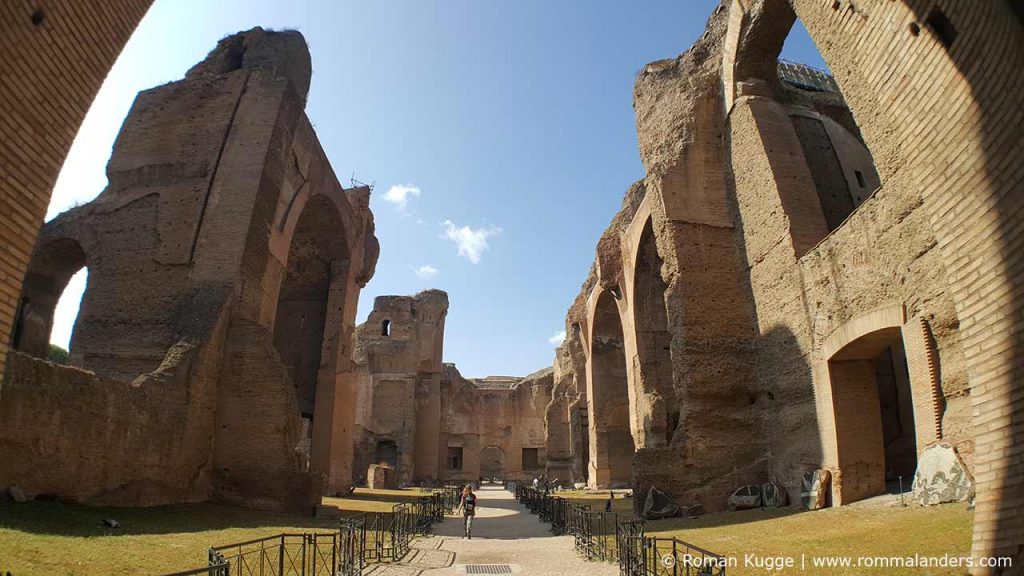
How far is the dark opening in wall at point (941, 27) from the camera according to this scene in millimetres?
4051

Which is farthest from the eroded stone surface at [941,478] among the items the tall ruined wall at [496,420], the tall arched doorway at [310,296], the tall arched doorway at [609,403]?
the tall ruined wall at [496,420]

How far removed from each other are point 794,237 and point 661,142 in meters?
4.89

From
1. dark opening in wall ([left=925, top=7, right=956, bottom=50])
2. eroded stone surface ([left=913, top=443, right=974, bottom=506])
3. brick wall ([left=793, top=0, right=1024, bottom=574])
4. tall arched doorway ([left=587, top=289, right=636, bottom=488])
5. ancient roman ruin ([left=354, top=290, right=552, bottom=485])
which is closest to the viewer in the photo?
brick wall ([left=793, top=0, right=1024, bottom=574])

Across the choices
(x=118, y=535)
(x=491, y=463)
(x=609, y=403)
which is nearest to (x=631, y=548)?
(x=118, y=535)

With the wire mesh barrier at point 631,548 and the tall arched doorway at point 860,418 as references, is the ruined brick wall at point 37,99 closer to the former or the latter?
the wire mesh barrier at point 631,548

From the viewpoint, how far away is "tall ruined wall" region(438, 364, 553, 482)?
3753 centimetres

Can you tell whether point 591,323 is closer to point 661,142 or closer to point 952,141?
point 661,142

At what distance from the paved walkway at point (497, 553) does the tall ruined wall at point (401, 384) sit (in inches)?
736

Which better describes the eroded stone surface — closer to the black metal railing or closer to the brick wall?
the black metal railing

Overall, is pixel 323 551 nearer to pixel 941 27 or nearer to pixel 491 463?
pixel 941 27

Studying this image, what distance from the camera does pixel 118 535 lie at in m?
7.09

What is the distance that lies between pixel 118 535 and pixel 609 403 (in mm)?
19230

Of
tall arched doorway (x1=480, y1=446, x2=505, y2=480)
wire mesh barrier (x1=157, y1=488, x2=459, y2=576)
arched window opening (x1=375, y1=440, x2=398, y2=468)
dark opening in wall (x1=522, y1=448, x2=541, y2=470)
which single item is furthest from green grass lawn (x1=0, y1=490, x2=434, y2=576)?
tall arched doorway (x1=480, y1=446, x2=505, y2=480)

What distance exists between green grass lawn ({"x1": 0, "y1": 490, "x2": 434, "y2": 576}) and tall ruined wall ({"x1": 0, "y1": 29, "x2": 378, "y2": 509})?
62cm
